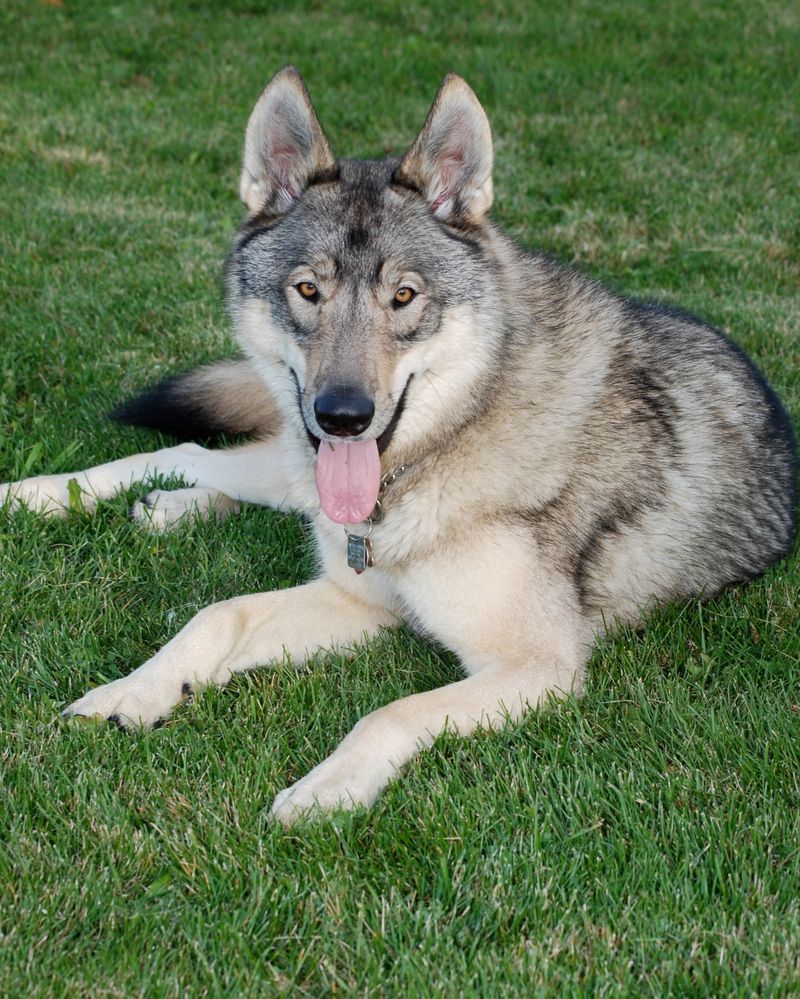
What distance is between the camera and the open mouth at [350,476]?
3.33m

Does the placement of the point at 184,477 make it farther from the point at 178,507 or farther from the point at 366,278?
the point at 366,278

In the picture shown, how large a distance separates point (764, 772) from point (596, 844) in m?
0.54

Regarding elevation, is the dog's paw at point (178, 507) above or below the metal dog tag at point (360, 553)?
below

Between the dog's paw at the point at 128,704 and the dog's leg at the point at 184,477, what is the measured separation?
127 cm

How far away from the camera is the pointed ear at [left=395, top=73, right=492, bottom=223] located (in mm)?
3285

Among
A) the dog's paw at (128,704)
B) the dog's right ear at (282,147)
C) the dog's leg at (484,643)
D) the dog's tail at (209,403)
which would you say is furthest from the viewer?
the dog's tail at (209,403)

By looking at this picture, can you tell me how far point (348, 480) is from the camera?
3.35 metres

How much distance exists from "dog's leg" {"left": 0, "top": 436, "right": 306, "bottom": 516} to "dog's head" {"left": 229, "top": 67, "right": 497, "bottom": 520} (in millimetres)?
944

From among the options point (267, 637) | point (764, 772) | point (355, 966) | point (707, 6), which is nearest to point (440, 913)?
point (355, 966)

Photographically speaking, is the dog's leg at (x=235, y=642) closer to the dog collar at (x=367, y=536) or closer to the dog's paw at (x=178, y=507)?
the dog collar at (x=367, y=536)

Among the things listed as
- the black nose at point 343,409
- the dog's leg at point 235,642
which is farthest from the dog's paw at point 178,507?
the black nose at point 343,409

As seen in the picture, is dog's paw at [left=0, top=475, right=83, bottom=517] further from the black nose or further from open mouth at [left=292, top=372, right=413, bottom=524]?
the black nose

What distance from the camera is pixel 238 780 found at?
2.91m

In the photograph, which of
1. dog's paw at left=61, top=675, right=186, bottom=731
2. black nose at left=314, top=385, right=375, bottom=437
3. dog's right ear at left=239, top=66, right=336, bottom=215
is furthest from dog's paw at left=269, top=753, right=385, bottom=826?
dog's right ear at left=239, top=66, right=336, bottom=215
